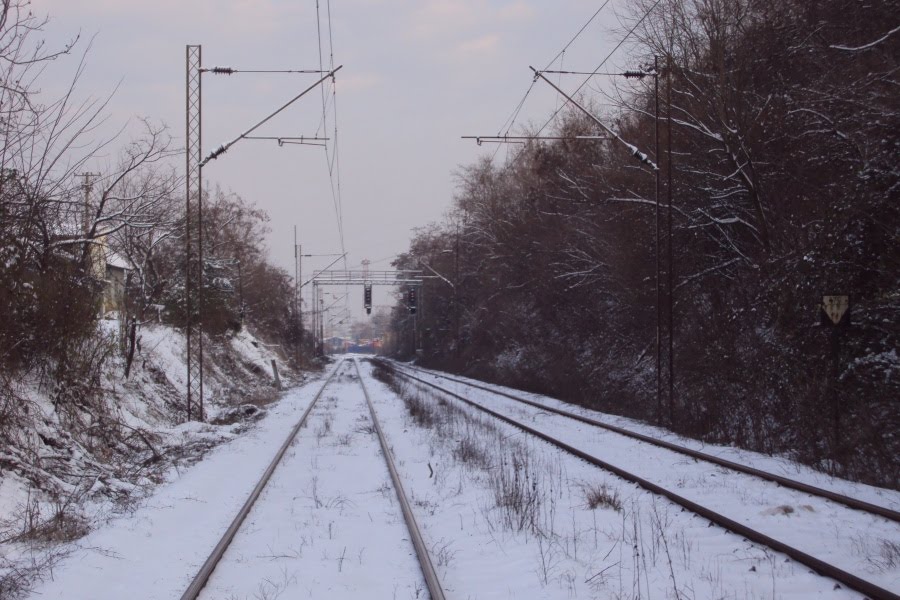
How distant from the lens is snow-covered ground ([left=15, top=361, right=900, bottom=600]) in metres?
6.56

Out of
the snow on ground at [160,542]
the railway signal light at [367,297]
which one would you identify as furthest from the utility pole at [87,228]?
the railway signal light at [367,297]

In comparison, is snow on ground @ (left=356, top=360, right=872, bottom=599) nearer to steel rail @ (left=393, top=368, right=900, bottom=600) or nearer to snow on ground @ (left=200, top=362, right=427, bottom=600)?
steel rail @ (left=393, top=368, right=900, bottom=600)

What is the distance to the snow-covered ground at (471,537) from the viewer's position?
6562 millimetres

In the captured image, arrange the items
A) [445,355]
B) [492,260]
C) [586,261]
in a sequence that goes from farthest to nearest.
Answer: [445,355] < [492,260] < [586,261]

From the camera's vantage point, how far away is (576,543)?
7992 millimetres

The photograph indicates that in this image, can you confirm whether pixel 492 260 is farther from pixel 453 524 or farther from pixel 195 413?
pixel 453 524

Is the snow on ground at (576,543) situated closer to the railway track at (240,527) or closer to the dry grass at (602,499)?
the dry grass at (602,499)

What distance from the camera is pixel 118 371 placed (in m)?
18.5

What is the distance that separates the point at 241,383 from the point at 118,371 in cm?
1629

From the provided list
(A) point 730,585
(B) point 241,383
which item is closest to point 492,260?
(B) point 241,383

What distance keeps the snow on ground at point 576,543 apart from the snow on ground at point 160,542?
235cm

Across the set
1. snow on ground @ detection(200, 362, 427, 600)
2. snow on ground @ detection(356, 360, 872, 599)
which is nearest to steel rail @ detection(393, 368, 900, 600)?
snow on ground @ detection(356, 360, 872, 599)

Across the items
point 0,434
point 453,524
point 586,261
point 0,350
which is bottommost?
point 453,524

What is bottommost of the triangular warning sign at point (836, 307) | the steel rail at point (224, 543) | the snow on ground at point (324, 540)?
the snow on ground at point (324, 540)
